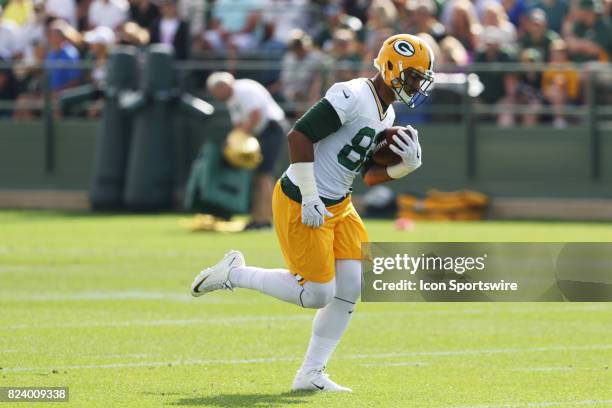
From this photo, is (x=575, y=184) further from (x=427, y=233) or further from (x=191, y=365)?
(x=191, y=365)

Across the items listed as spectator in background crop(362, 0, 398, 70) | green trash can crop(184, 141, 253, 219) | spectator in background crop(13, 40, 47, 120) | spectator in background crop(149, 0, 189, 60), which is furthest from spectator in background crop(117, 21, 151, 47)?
green trash can crop(184, 141, 253, 219)

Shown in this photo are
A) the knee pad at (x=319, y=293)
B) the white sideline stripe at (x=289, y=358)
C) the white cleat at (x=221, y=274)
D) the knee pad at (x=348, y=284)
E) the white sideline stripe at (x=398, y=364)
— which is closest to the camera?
the knee pad at (x=319, y=293)

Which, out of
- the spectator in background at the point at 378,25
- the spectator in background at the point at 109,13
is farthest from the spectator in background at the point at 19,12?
the spectator in background at the point at 378,25

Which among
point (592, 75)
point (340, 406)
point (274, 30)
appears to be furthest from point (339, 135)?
point (274, 30)

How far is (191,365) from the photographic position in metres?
9.02

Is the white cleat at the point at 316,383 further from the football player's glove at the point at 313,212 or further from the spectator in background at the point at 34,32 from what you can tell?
the spectator in background at the point at 34,32

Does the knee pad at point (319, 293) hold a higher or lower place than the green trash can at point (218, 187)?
higher

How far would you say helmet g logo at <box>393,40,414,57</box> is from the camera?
8164 mm

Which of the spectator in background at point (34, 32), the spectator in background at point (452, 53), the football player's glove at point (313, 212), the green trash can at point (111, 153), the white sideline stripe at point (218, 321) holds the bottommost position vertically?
the green trash can at point (111, 153)

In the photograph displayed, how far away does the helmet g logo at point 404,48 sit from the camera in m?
8.16

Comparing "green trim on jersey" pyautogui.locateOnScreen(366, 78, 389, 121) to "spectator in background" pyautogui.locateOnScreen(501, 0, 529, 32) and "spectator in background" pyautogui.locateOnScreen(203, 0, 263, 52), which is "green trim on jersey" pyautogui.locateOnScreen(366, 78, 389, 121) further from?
"spectator in background" pyautogui.locateOnScreen(203, 0, 263, 52)

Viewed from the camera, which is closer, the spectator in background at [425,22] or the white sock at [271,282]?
the white sock at [271,282]

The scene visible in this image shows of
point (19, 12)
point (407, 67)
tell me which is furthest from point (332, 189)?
point (19, 12)

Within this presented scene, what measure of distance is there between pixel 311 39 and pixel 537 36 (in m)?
3.78
